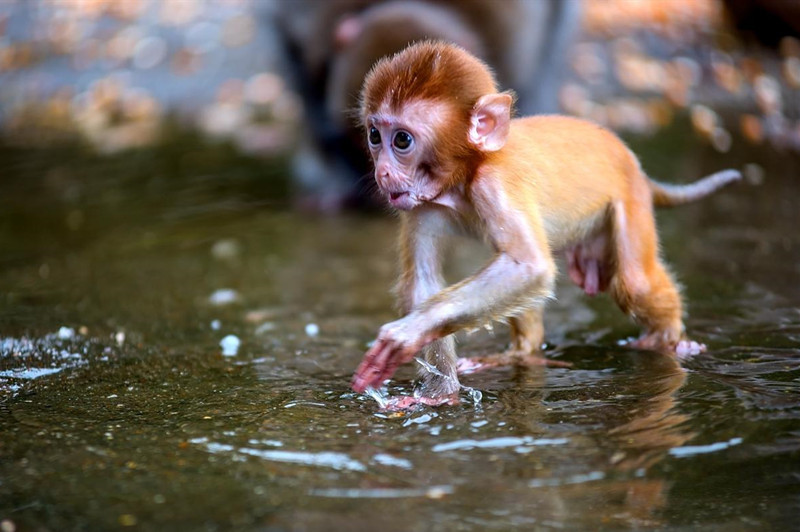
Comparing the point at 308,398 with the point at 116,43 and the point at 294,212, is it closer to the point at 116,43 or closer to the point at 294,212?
the point at 294,212

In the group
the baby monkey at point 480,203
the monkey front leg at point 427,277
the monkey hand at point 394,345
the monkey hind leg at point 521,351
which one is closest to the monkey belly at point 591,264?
the baby monkey at point 480,203

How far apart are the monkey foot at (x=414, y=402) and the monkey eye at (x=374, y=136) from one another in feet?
2.33

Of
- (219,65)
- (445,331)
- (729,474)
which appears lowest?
(729,474)

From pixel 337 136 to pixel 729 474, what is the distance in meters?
4.28

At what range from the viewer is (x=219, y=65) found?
9.20 m

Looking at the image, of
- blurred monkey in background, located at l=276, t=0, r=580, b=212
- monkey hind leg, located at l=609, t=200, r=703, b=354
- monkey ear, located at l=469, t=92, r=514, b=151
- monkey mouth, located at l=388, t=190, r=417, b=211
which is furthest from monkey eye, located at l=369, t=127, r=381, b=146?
blurred monkey in background, located at l=276, t=0, r=580, b=212

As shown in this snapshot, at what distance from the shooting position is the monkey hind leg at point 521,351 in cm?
329

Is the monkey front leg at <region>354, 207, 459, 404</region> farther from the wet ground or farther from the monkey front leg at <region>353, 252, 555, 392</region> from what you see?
the monkey front leg at <region>353, 252, 555, 392</region>

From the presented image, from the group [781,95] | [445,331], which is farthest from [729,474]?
[781,95]

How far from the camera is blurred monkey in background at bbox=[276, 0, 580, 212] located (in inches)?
222

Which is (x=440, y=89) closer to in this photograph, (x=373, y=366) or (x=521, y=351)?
(x=373, y=366)

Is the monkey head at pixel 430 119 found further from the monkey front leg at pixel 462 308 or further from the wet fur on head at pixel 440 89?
the monkey front leg at pixel 462 308

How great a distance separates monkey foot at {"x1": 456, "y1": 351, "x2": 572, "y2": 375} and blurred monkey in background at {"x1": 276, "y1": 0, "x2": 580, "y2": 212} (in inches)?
→ 96.9

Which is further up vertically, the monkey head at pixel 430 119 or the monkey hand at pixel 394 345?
the monkey head at pixel 430 119
